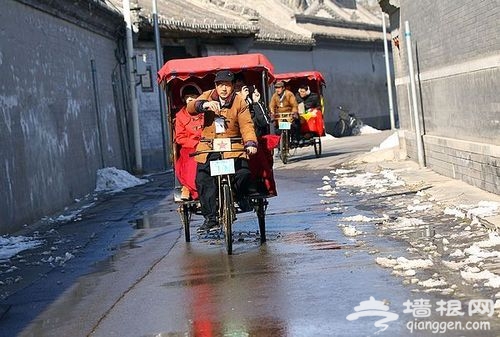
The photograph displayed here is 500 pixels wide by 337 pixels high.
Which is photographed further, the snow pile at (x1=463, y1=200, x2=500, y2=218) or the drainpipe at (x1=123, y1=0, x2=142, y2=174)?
the drainpipe at (x1=123, y1=0, x2=142, y2=174)

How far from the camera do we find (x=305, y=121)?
26.2 m

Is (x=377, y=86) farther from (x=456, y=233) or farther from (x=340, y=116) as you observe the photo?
(x=456, y=233)

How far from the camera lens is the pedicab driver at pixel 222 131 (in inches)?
427

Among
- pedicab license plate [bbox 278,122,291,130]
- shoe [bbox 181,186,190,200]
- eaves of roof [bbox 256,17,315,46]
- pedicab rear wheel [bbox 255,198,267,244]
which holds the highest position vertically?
eaves of roof [bbox 256,17,315,46]

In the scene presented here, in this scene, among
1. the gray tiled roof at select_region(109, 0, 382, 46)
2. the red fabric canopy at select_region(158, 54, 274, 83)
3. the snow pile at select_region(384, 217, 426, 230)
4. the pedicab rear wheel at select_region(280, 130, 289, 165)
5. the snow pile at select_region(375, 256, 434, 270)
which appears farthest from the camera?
the gray tiled roof at select_region(109, 0, 382, 46)

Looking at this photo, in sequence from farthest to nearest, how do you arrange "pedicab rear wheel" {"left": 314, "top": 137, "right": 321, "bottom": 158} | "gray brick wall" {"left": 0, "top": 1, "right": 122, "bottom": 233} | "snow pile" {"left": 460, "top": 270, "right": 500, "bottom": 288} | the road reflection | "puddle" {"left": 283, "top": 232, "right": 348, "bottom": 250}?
"pedicab rear wheel" {"left": 314, "top": 137, "right": 321, "bottom": 158} → "gray brick wall" {"left": 0, "top": 1, "right": 122, "bottom": 233} → "puddle" {"left": 283, "top": 232, "right": 348, "bottom": 250} → "snow pile" {"left": 460, "top": 270, "right": 500, "bottom": 288} → the road reflection

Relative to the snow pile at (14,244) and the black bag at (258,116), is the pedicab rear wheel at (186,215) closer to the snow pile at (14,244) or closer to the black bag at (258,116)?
the black bag at (258,116)

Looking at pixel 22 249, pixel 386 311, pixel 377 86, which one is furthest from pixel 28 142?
pixel 377 86

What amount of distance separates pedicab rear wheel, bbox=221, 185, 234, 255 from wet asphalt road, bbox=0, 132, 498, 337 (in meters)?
0.16

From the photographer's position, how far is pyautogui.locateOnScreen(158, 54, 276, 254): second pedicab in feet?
35.2

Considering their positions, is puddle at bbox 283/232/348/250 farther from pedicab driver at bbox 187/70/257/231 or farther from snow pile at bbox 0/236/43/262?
snow pile at bbox 0/236/43/262

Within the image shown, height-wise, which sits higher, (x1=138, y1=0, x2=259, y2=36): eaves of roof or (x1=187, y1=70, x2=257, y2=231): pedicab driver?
(x1=138, y1=0, x2=259, y2=36): eaves of roof

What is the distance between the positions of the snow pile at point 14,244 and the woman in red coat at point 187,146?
232 cm

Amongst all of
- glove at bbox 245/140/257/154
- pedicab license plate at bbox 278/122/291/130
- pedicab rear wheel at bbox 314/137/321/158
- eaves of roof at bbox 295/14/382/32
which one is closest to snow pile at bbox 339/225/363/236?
glove at bbox 245/140/257/154
